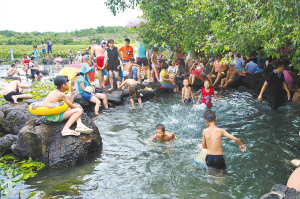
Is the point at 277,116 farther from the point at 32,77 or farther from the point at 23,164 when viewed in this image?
the point at 32,77

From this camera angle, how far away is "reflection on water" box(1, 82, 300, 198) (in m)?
4.52

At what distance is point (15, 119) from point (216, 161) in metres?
6.16

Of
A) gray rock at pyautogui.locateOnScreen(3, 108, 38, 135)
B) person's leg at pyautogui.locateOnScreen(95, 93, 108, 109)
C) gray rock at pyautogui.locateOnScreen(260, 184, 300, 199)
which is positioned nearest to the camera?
gray rock at pyautogui.locateOnScreen(260, 184, 300, 199)

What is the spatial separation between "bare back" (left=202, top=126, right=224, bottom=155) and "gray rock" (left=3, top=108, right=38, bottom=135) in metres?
5.34

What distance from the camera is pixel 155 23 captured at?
11.2m

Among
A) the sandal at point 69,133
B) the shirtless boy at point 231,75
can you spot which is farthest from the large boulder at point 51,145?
the shirtless boy at point 231,75

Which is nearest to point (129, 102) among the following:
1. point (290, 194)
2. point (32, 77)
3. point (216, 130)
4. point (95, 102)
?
point (95, 102)

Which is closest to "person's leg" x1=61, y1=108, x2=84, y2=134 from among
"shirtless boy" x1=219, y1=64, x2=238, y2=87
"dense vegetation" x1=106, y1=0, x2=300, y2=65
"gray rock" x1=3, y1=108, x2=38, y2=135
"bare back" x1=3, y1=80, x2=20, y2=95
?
"gray rock" x1=3, y1=108, x2=38, y2=135

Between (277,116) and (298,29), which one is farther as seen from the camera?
(277,116)

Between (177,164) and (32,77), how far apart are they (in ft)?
52.2

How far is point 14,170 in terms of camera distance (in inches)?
209

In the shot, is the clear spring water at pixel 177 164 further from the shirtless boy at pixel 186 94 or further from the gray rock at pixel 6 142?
the gray rock at pixel 6 142

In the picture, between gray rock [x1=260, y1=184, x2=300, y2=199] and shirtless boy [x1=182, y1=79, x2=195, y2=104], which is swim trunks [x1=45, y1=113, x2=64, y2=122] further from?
shirtless boy [x1=182, y1=79, x2=195, y2=104]

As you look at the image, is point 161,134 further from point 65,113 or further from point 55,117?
point 55,117
